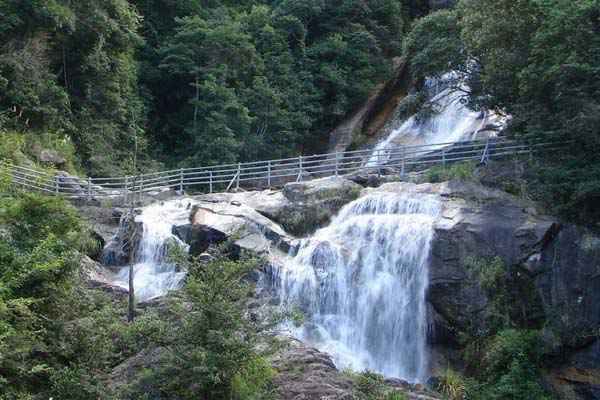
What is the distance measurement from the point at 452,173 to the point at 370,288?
4.70 meters

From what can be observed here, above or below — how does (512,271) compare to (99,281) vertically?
above

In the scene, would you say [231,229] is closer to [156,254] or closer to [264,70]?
[156,254]

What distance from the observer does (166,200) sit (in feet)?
86.2

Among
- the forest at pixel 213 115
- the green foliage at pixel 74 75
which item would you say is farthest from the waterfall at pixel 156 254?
the green foliage at pixel 74 75

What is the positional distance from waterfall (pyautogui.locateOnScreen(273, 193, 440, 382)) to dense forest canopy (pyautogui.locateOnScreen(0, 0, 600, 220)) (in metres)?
3.70

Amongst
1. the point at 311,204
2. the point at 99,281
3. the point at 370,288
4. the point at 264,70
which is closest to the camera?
the point at 99,281

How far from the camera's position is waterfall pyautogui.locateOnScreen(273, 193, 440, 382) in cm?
2041

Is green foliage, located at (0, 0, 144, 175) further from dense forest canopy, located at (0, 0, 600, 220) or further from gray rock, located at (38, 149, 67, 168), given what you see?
gray rock, located at (38, 149, 67, 168)

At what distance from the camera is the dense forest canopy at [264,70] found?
68.7ft

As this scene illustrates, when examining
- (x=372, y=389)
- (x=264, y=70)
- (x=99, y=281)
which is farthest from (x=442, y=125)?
(x=372, y=389)

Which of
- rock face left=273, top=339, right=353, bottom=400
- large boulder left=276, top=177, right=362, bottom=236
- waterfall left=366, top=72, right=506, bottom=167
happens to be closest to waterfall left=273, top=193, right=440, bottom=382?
large boulder left=276, top=177, right=362, bottom=236

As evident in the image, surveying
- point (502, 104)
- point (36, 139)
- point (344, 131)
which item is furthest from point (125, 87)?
point (502, 104)

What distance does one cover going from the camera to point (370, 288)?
69.7 feet

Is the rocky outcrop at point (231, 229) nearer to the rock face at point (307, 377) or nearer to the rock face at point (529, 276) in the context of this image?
the rock face at point (529, 276)
